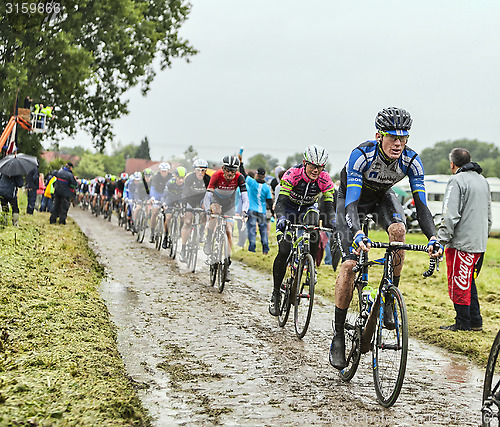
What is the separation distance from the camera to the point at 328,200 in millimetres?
8234

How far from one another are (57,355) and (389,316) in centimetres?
272

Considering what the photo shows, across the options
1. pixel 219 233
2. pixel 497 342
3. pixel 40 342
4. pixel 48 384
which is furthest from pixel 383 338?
pixel 219 233

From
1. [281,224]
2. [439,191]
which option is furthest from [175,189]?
[439,191]

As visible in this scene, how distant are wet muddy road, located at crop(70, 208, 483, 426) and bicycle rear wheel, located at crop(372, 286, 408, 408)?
0.50 feet

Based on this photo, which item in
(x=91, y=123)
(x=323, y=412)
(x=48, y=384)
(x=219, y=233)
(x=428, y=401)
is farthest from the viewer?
(x=91, y=123)

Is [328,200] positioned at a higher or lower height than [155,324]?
higher

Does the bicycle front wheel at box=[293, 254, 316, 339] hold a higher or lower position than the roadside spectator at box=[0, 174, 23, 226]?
lower

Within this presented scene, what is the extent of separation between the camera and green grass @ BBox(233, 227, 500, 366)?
736 cm

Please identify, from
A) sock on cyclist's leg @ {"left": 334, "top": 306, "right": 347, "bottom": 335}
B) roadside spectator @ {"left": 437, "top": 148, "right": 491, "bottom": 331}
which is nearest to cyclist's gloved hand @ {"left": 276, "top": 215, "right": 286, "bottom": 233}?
sock on cyclist's leg @ {"left": 334, "top": 306, "right": 347, "bottom": 335}

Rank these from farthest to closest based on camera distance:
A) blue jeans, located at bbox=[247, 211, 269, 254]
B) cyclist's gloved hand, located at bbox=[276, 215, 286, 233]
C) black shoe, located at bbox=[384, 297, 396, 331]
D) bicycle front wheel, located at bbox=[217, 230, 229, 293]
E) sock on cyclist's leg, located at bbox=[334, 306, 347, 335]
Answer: blue jeans, located at bbox=[247, 211, 269, 254]
bicycle front wheel, located at bbox=[217, 230, 229, 293]
cyclist's gloved hand, located at bbox=[276, 215, 286, 233]
sock on cyclist's leg, located at bbox=[334, 306, 347, 335]
black shoe, located at bbox=[384, 297, 396, 331]

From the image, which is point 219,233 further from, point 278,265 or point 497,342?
point 497,342

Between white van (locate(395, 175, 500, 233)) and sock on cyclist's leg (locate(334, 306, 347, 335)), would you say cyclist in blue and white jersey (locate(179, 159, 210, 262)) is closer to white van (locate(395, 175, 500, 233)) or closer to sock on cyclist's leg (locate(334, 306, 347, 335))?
sock on cyclist's leg (locate(334, 306, 347, 335))

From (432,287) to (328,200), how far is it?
5.30 m

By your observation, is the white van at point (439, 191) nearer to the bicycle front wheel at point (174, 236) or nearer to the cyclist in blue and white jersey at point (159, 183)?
the cyclist in blue and white jersey at point (159, 183)
